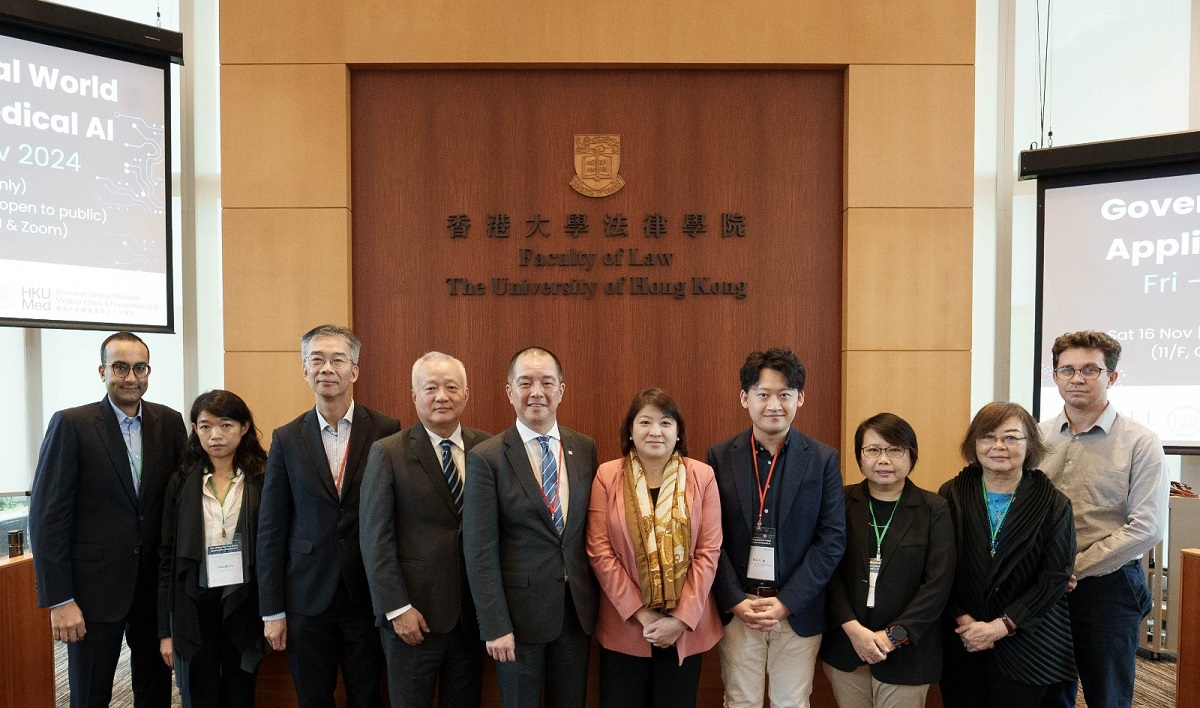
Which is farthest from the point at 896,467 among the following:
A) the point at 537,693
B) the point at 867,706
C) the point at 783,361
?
the point at 537,693

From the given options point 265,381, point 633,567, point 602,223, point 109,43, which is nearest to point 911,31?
point 602,223

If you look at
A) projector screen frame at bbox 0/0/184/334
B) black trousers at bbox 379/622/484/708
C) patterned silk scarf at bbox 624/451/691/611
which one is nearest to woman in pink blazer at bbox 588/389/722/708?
patterned silk scarf at bbox 624/451/691/611

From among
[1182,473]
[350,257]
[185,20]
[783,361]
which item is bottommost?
[1182,473]

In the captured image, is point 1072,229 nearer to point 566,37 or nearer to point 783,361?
point 783,361

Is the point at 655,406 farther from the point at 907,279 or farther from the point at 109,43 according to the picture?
the point at 109,43

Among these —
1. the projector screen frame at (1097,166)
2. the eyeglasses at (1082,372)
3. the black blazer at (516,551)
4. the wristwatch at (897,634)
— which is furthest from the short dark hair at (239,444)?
the projector screen frame at (1097,166)

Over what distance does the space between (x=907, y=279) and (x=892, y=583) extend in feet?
6.57

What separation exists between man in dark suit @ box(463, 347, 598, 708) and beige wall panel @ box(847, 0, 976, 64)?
2789 millimetres

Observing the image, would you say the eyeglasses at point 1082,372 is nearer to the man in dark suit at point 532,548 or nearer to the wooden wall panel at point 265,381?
the man in dark suit at point 532,548

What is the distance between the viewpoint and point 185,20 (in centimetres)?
442

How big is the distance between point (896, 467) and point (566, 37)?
112 inches

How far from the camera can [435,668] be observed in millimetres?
2465

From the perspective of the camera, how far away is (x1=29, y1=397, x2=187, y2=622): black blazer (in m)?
2.61

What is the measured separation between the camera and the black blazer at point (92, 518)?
2.61m
